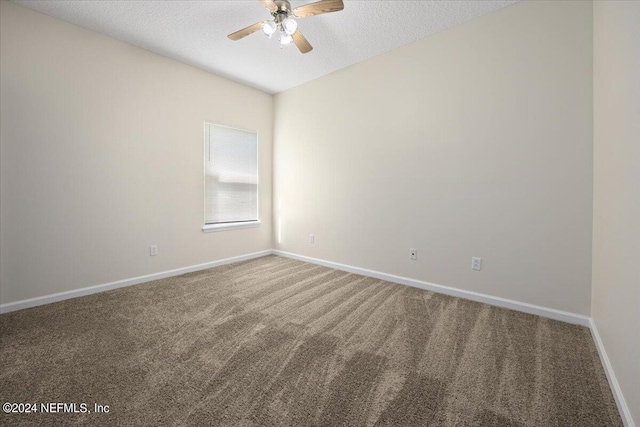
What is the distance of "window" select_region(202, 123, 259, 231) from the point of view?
377cm

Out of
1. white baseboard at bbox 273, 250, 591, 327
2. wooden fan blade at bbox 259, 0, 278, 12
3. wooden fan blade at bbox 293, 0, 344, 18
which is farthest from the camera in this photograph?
white baseboard at bbox 273, 250, 591, 327

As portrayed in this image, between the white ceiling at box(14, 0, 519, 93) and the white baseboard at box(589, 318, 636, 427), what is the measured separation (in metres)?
2.82

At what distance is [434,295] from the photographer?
280 cm

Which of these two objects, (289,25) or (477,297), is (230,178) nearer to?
(289,25)

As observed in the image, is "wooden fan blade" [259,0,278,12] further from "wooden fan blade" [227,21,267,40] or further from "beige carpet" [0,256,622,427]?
"beige carpet" [0,256,622,427]

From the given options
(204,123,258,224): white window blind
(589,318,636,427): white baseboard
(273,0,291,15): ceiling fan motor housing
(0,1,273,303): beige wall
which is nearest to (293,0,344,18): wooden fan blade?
(273,0,291,15): ceiling fan motor housing

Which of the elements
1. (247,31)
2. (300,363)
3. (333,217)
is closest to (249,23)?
(247,31)

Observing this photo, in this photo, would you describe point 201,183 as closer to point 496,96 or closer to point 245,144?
point 245,144

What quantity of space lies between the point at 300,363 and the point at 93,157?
2.91 metres

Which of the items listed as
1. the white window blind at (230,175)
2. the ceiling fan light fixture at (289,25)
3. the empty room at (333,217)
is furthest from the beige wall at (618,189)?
the white window blind at (230,175)

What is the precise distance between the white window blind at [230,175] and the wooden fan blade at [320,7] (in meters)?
2.16

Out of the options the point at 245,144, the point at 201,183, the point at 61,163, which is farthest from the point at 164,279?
the point at 245,144

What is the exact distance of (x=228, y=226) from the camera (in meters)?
3.95

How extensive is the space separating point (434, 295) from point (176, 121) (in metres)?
3.70
